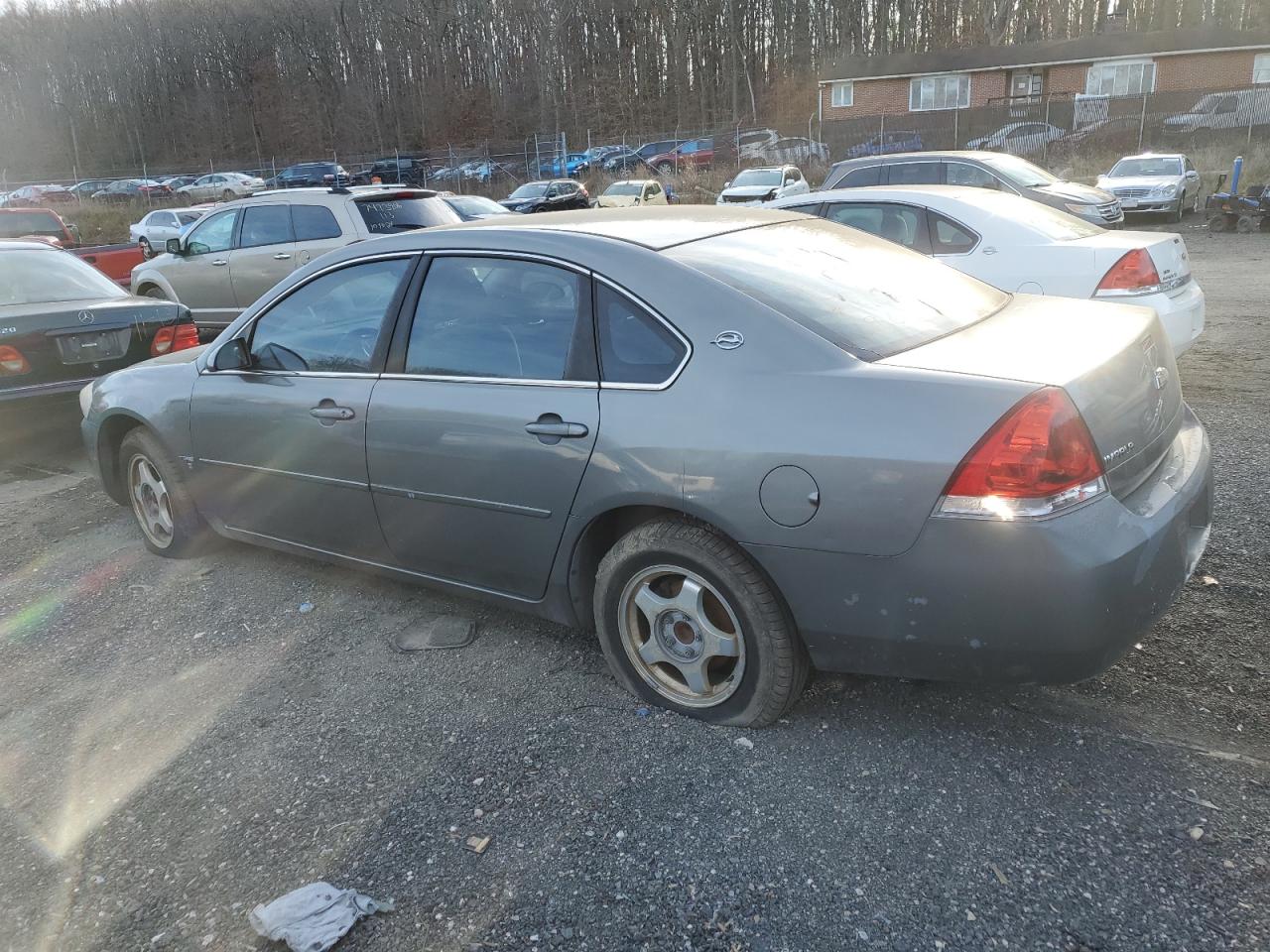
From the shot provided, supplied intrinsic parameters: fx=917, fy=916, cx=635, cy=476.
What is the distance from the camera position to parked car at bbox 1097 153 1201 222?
824 inches

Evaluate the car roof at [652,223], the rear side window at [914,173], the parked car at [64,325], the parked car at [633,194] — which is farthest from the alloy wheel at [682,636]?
the parked car at [633,194]

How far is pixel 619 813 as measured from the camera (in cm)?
260

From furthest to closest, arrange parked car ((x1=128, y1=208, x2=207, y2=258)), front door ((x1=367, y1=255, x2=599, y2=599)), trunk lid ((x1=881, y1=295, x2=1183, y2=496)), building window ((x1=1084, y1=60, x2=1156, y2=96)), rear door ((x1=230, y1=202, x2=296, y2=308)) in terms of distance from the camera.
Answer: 1. building window ((x1=1084, y1=60, x2=1156, y2=96))
2. parked car ((x1=128, y1=208, x2=207, y2=258))
3. rear door ((x1=230, y1=202, x2=296, y2=308))
4. front door ((x1=367, y1=255, x2=599, y2=599))
5. trunk lid ((x1=881, y1=295, x2=1183, y2=496))

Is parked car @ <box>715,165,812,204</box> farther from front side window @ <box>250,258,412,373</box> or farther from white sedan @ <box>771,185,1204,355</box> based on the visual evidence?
front side window @ <box>250,258,412,373</box>

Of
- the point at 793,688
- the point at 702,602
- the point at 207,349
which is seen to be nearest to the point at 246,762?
the point at 702,602

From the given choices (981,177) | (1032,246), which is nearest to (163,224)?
(981,177)

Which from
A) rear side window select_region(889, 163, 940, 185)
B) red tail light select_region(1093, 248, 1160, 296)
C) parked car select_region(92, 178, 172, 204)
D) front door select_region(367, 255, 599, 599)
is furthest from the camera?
parked car select_region(92, 178, 172, 204)

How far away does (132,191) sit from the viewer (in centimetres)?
4672

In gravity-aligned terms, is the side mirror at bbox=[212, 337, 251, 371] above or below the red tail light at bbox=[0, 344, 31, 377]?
above

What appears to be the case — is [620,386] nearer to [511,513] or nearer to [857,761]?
[511,513]

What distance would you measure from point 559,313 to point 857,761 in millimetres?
1732

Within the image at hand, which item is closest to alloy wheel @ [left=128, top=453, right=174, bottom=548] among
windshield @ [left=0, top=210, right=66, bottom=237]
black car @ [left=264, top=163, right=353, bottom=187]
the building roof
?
windshield @ [left=0, top=210, right=66, bottom=237]

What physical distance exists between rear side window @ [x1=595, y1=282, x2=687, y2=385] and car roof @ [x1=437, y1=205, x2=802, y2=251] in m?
0.25

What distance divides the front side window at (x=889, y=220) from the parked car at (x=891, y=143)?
3117cm
